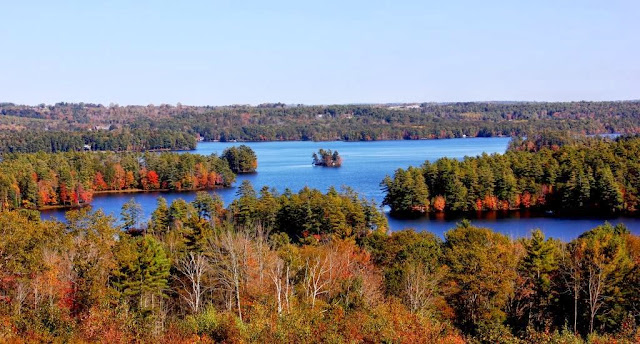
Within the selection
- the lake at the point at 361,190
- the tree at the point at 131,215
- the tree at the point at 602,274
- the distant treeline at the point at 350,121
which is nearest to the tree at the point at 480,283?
the tree at the point at 602,274

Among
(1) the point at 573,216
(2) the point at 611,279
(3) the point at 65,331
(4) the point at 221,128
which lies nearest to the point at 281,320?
(3) the point at 65,331

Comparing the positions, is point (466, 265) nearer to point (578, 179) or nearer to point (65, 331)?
point (65, 331)

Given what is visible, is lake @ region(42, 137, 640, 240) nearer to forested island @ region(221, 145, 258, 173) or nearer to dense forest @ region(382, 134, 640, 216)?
forested island @ region(221, 145, 258, 173)

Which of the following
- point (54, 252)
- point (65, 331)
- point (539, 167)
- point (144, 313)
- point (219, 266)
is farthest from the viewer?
point (539, 167)

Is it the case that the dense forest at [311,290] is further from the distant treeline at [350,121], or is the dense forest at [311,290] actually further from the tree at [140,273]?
the distant treeline at [350,121]

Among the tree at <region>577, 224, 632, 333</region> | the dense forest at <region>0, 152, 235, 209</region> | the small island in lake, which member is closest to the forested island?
the dense forest at <region>0, 152, 235, 209</region>

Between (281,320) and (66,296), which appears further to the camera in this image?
(66,296)
